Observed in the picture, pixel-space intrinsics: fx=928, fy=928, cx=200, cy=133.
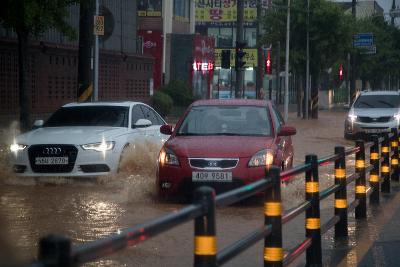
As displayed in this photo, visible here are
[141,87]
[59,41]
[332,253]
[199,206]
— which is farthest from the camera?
[141,87]

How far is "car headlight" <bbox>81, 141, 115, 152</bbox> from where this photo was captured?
47.0ft

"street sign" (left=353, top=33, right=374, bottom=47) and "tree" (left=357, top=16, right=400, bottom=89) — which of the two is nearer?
"street sign" (left=353, top=33, right=374, bottom=47)

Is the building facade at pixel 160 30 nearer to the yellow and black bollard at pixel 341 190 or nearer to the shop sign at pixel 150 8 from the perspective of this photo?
the shop sign at pixel 150 8

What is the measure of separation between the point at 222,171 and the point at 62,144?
327 centimetres

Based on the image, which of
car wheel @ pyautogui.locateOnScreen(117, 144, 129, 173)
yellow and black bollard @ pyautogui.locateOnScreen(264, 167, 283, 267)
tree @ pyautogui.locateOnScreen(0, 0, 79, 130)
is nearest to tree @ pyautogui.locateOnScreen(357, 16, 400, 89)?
tree @ pyautogui.locateOnScreen(0, 0, 79, 130)

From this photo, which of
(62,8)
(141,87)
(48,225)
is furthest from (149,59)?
(48,225)

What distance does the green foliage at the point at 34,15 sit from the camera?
688 inches

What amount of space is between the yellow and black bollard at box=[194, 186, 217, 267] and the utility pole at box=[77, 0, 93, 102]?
Answer: 16.0 m

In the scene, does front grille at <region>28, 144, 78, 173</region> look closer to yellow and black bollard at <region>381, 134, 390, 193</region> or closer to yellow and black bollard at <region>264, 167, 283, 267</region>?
yellow and black bollard at <region>381, 134, 390, 193</region>

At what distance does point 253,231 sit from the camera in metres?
5.87

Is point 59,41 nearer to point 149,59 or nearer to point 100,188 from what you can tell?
point 149,59

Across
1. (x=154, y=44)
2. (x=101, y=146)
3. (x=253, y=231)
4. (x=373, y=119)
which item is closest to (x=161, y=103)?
(x=373, y=119)

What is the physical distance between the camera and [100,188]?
14.2 metres

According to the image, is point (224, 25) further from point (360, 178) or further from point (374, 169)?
point (360, 178)
